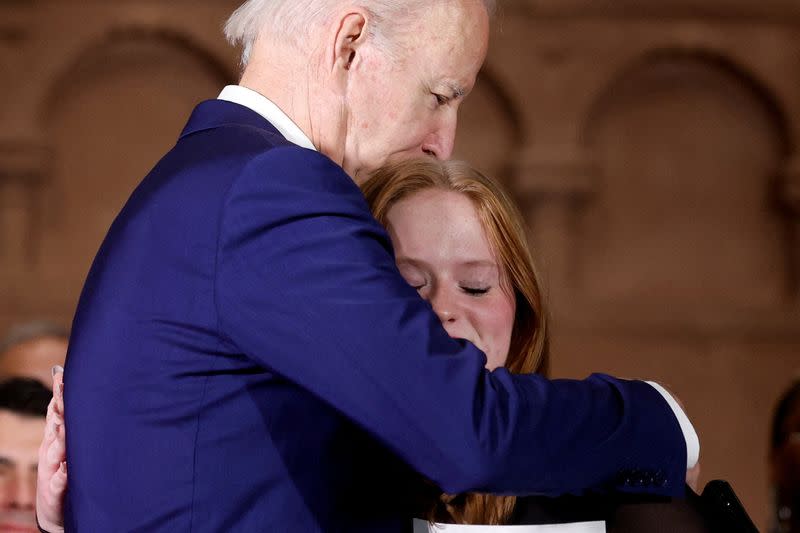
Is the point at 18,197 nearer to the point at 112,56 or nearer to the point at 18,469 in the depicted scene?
the point at 112,56

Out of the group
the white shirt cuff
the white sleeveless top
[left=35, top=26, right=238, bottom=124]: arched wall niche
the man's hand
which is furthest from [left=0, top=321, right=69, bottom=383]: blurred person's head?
[left=35, top=26, right=238, bottom=124]: arched wall niche

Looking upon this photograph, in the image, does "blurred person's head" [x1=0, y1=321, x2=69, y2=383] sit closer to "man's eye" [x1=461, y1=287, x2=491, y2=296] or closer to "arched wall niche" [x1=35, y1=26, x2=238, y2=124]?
"man's eye" [x1=461, y1=287, x2=491, y2=296]

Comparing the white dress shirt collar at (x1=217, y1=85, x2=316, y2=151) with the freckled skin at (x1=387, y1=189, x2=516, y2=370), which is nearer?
the white dress shirt collar at (x1=217, y1=85, x2=316, y2=151)

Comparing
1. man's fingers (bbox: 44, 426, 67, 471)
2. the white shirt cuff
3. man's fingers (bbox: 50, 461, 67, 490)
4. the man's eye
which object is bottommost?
man's fingers (bbox: 50, 461, 67, 490)

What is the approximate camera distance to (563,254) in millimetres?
5371

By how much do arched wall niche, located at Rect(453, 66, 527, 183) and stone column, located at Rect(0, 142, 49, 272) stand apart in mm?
1742

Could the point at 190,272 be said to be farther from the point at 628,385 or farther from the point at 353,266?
the point at 628,385

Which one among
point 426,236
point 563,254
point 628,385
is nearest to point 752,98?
point 563,254

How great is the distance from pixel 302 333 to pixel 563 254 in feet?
13.5

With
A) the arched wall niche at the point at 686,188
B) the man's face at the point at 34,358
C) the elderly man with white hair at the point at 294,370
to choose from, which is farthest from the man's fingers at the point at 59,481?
the arched wall niche at the point at 686,188

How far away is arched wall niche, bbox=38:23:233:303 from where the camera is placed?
17.6ft

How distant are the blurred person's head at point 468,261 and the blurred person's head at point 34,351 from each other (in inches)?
57.7

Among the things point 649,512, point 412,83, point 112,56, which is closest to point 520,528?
point 649,512

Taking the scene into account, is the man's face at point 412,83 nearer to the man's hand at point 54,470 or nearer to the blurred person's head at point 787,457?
the man's hand at point 54,470
